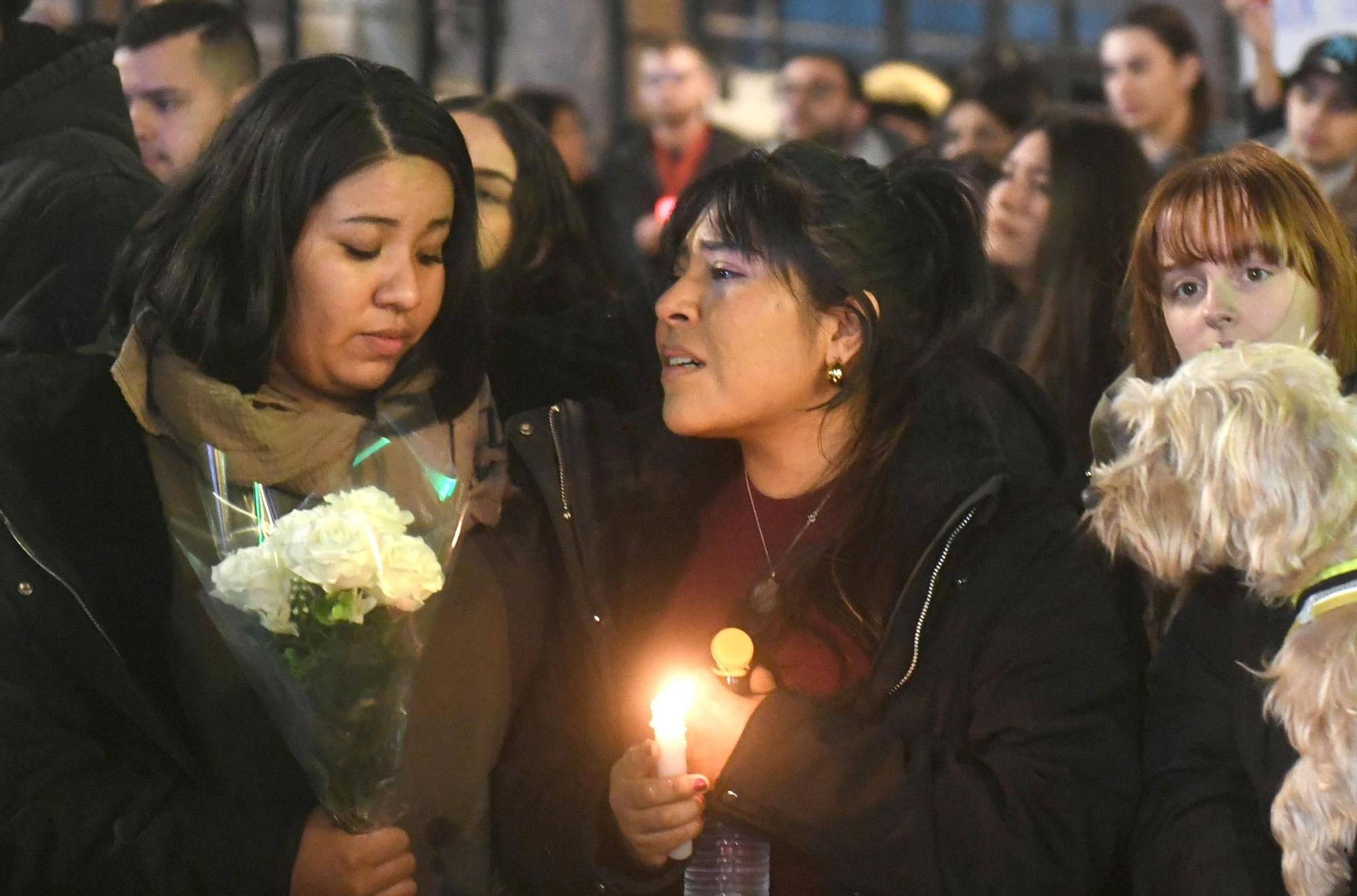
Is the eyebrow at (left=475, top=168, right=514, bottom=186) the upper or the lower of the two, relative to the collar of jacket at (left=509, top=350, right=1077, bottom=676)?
upper

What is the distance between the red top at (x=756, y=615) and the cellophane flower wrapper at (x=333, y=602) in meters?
0.51

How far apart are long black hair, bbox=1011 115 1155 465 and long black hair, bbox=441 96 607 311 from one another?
4.21ft

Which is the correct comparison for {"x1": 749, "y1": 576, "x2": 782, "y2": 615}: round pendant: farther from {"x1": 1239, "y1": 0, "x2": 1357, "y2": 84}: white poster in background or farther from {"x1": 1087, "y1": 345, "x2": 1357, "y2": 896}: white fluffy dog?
{"x1": 1239, "y1": 0, "x2": 1357, "y2": 84}: white poster in background

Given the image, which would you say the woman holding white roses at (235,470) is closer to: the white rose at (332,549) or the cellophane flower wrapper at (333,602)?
the cellophane flower wrapper at (333,602)

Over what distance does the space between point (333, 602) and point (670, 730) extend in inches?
23.7

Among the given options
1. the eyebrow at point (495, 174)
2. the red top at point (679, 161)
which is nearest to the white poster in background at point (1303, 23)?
the red top at point (679, 161)

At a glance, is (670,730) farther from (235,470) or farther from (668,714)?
(235,470)

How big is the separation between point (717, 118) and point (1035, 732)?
9.31 meters

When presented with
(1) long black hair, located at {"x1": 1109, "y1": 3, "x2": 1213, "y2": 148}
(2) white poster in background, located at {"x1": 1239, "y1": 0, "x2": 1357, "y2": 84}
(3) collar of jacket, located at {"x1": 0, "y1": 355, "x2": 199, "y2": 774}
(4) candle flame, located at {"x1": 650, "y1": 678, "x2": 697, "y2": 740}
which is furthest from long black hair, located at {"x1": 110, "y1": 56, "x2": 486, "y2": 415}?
(1) long black hair, located at {"x1": 1109, "y1": 3, "x2": 1213, "y2": 148}

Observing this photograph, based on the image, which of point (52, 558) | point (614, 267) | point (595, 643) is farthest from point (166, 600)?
point (614, 267)

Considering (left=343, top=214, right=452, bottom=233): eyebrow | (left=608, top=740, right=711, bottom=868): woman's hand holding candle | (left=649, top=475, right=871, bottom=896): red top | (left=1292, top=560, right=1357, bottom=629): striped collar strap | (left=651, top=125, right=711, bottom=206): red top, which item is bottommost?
(left=651, top=125, right=711, bottom=206): red top

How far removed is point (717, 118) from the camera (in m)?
11.8

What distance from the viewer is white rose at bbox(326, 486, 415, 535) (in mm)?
2557

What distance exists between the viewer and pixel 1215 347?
315cm
